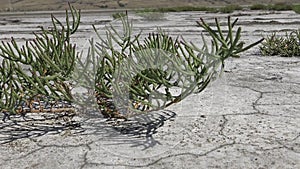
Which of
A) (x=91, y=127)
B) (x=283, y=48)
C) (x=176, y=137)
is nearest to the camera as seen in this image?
(x=176, y=137)

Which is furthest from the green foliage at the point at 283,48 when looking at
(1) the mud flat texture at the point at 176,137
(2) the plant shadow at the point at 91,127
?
(2) the plant shadow at the point at 91,127

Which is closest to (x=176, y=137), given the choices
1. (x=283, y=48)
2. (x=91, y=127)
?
(x=91, y=127)

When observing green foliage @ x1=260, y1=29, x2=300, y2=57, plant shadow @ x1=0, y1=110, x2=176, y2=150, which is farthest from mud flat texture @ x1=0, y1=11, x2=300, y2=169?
green foliage @ x1=260, y1=29, x2=300, y2=57

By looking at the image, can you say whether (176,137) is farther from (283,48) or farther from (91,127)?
(283,48)

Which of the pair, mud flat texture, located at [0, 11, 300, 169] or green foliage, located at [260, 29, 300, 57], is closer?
mud flat texture, located at [0, 11, 300, 169]

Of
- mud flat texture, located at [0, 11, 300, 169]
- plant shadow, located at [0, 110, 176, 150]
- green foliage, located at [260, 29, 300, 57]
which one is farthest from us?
green foliage, located at [260, 29, 300, 57]

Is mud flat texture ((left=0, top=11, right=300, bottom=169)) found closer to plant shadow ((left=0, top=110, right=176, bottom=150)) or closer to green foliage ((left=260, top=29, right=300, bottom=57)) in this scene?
plant shadow ((left=0, top=110, right=176, bottom=150))

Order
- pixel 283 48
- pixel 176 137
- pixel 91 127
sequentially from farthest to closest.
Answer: pixel 283 48
pixel 91 127
pixel 176 137

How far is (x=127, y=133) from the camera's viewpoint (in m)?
2.67

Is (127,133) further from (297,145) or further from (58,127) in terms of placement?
(297,145)

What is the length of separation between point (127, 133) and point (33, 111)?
2.46ft

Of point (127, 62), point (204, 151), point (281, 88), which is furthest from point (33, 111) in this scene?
point (281, 88)

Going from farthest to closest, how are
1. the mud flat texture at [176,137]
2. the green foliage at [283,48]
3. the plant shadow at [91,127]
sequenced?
the green foliage at [283,48] < the plant shadow at [91,127] < the mud flat texture at [176,137]

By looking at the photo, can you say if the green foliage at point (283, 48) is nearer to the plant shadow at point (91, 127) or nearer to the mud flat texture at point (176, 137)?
the mud flat texture at point (176, 137)
